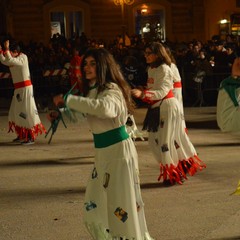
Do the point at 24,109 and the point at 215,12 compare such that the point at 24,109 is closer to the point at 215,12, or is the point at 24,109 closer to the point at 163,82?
the point at 163,82

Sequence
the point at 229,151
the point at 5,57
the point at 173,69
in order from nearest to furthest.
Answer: the point at 173,69
the point at 229,151
the point at 5,57

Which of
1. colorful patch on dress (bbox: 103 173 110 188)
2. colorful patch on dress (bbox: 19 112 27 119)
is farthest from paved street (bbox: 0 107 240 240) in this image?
colorful patch on dress (bbox: 103 173 110 188)

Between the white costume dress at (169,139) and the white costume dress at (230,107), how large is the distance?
274 centimetres

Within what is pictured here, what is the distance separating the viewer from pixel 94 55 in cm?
655

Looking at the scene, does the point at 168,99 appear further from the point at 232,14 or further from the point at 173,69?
the point at 232,14

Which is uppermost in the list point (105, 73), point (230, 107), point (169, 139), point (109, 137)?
point (105, 73)

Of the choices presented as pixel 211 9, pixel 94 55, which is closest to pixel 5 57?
pixel 94 55

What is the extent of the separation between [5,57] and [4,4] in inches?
896

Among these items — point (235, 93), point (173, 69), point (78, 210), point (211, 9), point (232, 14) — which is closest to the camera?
point (235, 93)

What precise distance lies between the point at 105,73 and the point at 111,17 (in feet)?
102

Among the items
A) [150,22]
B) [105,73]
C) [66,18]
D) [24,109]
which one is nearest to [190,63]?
[24,109]

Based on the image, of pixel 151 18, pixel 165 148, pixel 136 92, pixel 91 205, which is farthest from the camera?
pixel 151 18

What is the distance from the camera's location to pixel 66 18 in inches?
1476

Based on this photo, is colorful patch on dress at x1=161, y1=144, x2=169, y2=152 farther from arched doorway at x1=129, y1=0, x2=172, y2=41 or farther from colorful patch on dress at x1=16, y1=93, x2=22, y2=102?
arched doorway at x1=129, y1=0, x2=172, y2=41
